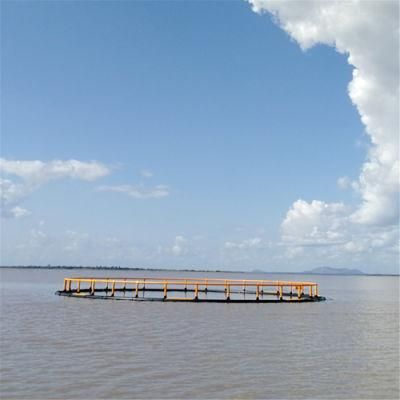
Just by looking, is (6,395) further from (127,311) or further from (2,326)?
(127,311)

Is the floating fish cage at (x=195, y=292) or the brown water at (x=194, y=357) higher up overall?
the floating fish cage at (x=195, y=292)

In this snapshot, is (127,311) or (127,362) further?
(127,311)

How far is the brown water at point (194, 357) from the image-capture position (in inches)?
586

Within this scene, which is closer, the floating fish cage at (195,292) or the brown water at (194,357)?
the brown water at (194,357)

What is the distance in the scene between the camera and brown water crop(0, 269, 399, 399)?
48.9ft

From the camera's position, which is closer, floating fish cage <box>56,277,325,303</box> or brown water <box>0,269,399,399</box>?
brown water <box>0,269,399,399</box>

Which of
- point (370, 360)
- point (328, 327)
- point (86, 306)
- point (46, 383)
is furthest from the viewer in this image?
point (86, 306)

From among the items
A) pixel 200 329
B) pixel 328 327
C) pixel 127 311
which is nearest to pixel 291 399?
pixel 200 329

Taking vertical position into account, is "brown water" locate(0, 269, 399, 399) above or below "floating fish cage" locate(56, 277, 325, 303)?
below

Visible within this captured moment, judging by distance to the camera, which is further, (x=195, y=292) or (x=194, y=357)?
(x=195, y=292)

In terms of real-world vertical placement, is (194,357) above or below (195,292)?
below

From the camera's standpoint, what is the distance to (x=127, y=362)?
18188mm

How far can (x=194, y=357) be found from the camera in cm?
1942

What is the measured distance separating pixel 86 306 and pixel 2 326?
14.7m
